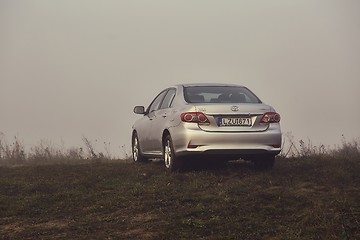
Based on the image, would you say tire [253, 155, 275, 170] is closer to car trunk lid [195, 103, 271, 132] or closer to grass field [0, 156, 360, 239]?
grass field [0, 156, 360, 239]

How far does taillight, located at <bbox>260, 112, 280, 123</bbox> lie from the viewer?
27.5ft

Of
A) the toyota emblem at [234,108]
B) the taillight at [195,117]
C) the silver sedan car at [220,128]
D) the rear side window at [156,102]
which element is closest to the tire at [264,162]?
the silver sedan car at [220,128]

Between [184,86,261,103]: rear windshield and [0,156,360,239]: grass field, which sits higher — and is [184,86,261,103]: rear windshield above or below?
above

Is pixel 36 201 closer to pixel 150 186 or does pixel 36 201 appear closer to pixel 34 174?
pixel 150 186

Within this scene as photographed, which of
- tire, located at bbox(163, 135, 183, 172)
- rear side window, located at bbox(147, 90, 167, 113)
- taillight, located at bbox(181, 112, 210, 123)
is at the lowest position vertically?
tire, located at bbox(163, 135, 183, 172)

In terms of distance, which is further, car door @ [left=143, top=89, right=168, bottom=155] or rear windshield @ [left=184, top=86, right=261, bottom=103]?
car door @ [left=143, top=89, right=168, bottom=155]

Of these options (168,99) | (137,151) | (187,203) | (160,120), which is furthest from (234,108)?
(137,151)

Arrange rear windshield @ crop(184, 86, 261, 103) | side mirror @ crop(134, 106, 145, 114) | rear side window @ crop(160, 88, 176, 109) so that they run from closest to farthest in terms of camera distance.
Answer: rear windshield @ crop(184, 86, 261, 103), rear side window @ crop(160, 88, 176, 109), side mirror @ crop(134, 106, 145, 114)

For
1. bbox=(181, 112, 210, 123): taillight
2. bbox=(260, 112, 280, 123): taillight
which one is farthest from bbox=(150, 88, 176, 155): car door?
bbox=(260, 112, 280, 123): taillight

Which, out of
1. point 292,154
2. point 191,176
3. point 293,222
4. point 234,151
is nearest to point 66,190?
point 191,176

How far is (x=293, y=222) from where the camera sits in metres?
5.87

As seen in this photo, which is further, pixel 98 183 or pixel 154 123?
pixel 154 123

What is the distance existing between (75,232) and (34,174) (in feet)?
14.1

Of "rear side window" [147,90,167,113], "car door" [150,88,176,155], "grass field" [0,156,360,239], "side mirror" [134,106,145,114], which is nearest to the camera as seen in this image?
"grass field" [0,156,360,239]
